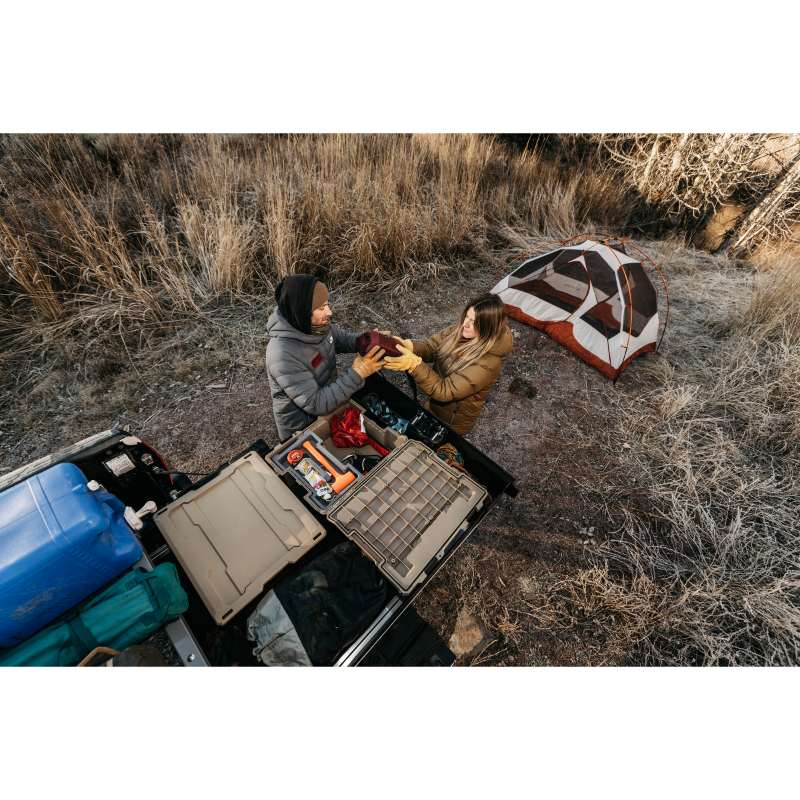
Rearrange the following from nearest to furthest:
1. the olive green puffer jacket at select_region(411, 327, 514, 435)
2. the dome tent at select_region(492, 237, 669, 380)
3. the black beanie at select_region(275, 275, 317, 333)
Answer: the black beanie at select_region(275, 275, 317, 333) < the olive green puffer jacket at select_region(411, 327, 514, 435) < the dome tent at select_region(492, 237, 669, 380)

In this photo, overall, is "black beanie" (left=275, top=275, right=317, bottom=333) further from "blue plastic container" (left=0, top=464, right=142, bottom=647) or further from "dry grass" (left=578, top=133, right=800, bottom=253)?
"dry grass" (left=578, top=133, right=800, bottom=253)

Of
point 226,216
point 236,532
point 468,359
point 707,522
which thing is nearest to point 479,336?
point 468,359

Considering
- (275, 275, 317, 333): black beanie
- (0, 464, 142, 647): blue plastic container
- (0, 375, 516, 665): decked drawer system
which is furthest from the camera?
(275, 275, 317, 333): black beanie

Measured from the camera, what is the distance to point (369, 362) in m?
2.35

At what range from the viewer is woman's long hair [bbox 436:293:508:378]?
2359mm

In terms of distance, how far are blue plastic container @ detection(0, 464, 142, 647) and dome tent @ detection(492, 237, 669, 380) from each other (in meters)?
4.63

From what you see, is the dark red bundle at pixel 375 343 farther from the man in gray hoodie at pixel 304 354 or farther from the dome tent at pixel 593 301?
the dome tent at pixel 593 301

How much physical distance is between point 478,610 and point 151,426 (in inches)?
132

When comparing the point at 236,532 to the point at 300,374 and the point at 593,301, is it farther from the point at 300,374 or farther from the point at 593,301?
the point at 593,301

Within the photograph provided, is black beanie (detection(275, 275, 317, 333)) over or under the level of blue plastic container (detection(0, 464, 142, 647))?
over

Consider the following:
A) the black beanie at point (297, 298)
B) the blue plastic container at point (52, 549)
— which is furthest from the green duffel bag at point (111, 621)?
the black beanie at point (297, 298)

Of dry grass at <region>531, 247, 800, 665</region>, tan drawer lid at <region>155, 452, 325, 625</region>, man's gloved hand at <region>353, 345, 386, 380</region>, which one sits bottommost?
dry grass at <region>531, 247, 800, 665</region>

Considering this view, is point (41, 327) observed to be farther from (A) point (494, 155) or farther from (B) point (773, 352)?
(B) point (773, 352)

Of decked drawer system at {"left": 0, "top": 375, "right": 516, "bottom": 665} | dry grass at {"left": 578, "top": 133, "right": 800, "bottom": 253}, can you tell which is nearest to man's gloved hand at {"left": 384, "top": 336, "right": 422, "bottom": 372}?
decked drawer system at {"left": 0, "top": 375, "right": 516, "bottom": 665}
